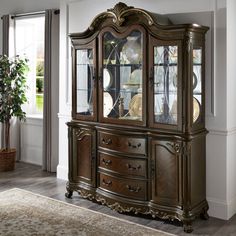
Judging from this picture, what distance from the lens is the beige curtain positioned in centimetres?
552

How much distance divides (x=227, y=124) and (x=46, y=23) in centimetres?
298

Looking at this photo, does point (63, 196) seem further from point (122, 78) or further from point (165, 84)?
point (165, 84)

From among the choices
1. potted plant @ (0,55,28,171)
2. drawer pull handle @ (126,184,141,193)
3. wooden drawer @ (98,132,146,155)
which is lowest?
drawer pull handle @ (126,184,141,193)

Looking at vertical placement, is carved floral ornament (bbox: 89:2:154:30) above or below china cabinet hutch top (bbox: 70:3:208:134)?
above

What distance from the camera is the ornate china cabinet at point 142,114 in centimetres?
361

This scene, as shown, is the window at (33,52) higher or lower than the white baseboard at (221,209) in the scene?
higher

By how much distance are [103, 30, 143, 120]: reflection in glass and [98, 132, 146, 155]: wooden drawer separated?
0.67 ft

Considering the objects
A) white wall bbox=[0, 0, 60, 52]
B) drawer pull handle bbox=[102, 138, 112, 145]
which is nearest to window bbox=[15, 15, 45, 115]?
white wall bbox=[0, 0, 60, 52]

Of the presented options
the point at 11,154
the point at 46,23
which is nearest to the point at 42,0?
the point at 46,23

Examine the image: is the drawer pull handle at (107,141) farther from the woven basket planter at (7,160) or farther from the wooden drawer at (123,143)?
the woven basket planter at (7,160)

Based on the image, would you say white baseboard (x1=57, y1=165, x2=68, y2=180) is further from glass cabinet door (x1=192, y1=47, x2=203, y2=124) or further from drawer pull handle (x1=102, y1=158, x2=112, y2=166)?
glass cabinet door (x1=192, y1=47, x2=203, y2=124)

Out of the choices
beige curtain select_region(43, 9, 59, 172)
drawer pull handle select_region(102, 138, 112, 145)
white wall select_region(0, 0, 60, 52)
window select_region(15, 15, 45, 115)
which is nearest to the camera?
drawer pull handle select_region(102, 138, 112, 145)

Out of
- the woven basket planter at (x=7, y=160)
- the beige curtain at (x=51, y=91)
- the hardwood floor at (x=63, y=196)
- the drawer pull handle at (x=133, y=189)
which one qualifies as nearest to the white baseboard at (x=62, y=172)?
the hardwood floor at (x=63, y=196)

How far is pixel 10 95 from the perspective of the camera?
5715 millimetres
